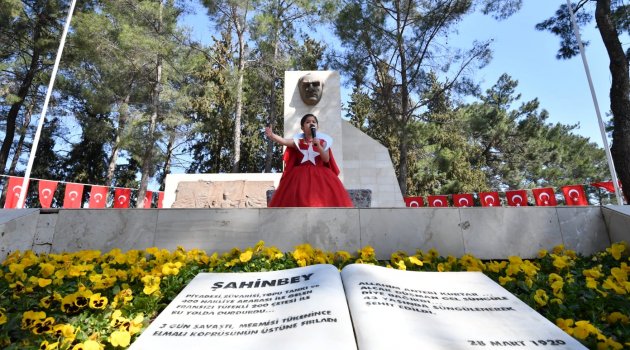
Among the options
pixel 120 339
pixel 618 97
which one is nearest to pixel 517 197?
pixel 618 97

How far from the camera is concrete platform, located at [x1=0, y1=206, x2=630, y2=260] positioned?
2.75 meters

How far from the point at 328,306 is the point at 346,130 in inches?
387

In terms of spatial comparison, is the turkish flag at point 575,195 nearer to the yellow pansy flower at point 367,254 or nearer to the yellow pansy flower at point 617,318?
the yellow pansy flower at point 367,254

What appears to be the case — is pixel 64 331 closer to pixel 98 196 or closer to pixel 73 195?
pixel 98 196

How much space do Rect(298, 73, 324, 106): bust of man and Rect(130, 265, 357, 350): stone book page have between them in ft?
21.6

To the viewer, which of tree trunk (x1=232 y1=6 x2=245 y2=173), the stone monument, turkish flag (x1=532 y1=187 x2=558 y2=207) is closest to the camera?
the stone monument

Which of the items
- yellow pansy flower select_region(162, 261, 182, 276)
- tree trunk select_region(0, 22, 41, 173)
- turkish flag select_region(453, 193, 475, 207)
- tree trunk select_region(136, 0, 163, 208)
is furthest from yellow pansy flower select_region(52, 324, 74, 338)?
tree trunk select_region(0, 22, 41, 173)

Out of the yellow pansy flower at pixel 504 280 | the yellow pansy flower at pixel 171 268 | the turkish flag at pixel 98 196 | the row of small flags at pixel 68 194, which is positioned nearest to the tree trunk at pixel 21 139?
the row of small flags at pixel 68 194

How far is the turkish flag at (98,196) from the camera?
1133cm

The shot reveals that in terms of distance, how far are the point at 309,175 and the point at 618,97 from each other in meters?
7.31

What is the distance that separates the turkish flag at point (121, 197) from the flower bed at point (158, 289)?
11068mm

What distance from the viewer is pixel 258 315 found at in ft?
4.63

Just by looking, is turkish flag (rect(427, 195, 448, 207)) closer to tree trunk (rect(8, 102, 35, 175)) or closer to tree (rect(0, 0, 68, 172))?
tree (rect(0, 0, 68, 172))

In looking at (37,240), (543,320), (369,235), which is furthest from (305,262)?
(37,240)
